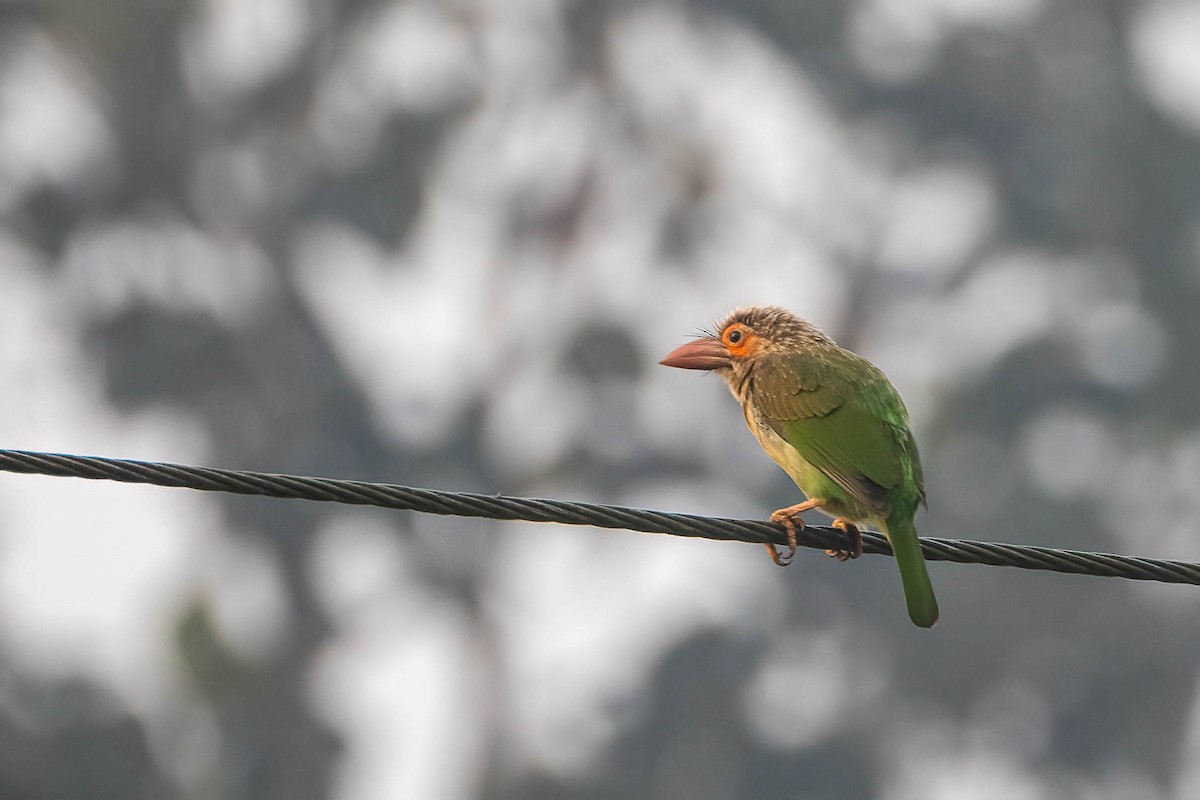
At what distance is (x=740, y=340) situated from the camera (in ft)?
24.5

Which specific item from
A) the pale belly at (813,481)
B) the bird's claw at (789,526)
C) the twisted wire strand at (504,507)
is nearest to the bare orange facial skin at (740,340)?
the pale belly at (813,481)

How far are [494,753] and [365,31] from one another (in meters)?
11.7

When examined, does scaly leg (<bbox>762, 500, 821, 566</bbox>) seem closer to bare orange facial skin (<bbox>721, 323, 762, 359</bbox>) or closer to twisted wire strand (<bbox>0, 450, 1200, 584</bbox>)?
twisted wire strand (<bbox>0, 450, 1200, 584</bbox>)

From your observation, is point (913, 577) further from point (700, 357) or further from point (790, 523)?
point (700, 357)

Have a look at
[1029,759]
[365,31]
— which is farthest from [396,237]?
[1029,759]

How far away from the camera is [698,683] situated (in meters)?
21.9

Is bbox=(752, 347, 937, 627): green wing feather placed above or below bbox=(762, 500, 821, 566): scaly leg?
above

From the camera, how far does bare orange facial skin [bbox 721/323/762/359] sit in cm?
737

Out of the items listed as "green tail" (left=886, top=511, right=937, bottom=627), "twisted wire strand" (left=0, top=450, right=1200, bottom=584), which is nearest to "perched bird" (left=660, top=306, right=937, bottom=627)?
"green tail" (left=886, top=511, right=937, bottom=627)

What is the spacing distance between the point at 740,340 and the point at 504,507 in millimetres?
3220

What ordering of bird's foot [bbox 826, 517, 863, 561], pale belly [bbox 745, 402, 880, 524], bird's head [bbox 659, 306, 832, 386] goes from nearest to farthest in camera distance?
1. bird's foot [bbox 826, 517, 863, 561]
2. pale belly [bbox 745, 402, 880, 524]
3. bird's head [bbox 659, 306, 832, 386]

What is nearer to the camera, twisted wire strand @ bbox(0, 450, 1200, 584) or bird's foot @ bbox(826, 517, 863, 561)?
twisted wire strand @ bbox(0, 450, 1200, 584)

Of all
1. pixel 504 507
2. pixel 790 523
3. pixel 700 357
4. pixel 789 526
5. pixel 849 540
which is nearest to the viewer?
pixel 504 507

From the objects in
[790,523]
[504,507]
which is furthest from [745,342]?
[504,507]
